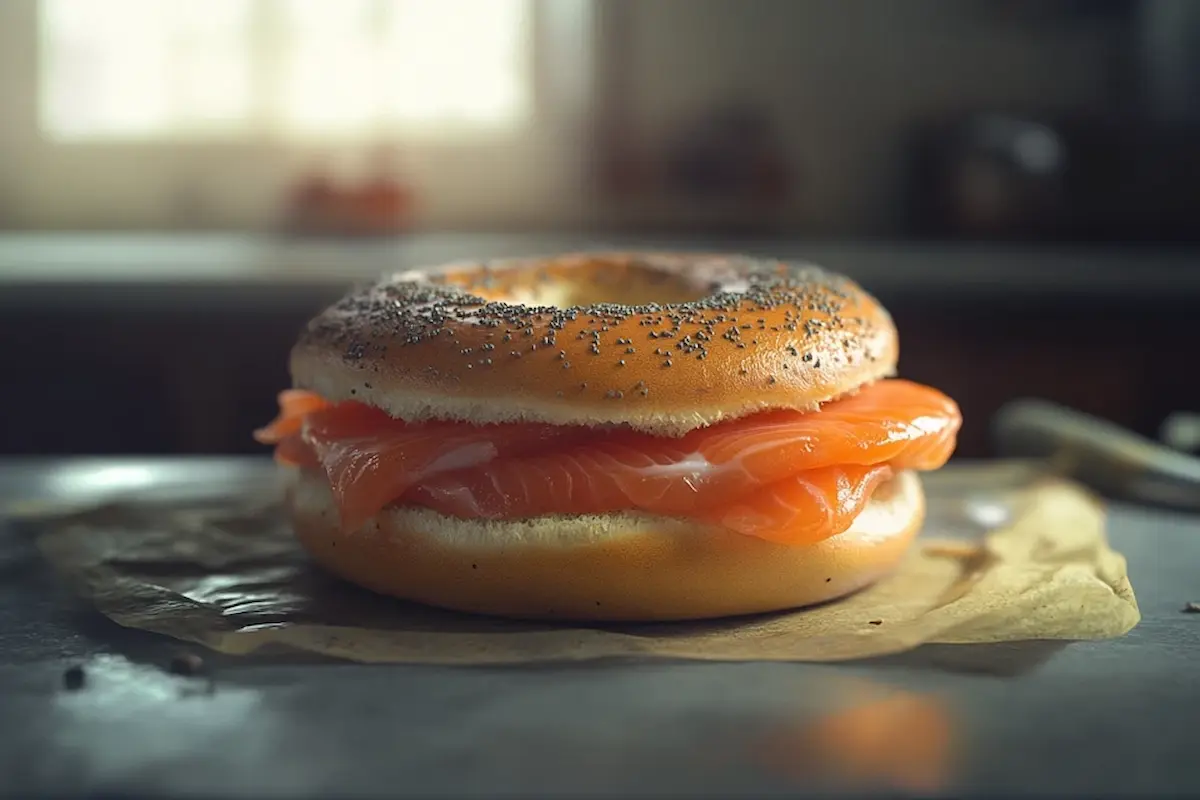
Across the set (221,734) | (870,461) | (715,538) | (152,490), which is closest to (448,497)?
(715,538)

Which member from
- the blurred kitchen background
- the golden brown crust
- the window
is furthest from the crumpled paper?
the window

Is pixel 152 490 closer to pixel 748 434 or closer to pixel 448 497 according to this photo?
pixel 448 497

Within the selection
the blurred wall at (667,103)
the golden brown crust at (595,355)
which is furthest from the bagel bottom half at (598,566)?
the blurred wall at (667,103)

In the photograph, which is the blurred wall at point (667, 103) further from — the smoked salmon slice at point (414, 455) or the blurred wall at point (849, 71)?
the smoked salmon slice at point (414, 455)

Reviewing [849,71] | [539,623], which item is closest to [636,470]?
[539,623]

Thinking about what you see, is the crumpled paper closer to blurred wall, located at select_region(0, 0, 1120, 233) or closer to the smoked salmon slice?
the smoked salmon slice
